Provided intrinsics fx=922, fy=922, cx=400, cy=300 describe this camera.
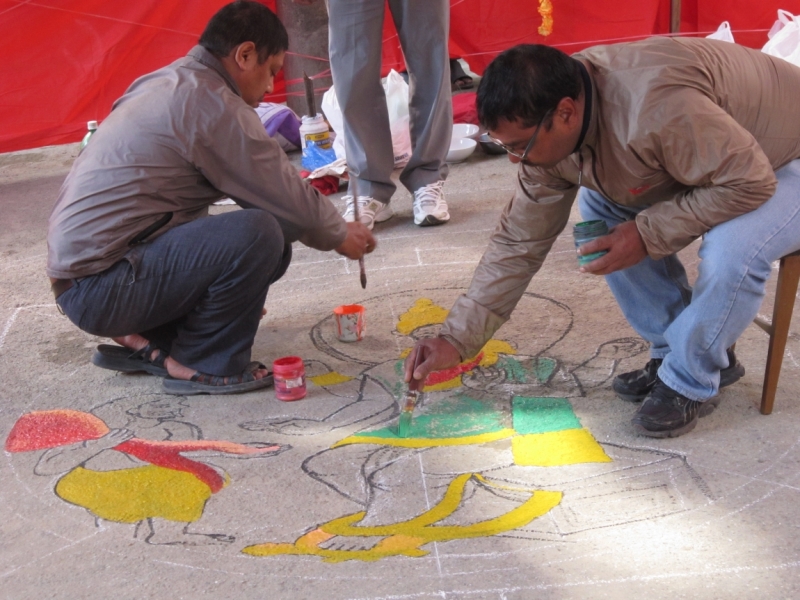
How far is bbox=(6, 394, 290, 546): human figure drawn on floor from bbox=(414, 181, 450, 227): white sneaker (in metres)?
1.89

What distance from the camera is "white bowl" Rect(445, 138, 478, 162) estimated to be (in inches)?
225

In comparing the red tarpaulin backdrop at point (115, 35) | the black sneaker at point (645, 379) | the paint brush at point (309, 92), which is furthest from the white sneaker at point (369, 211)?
the red tarpaulin backdrop at point (115, 35)

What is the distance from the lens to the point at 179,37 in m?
6.71

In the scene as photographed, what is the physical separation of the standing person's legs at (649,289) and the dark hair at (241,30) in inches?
44.7

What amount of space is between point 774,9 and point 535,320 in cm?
472

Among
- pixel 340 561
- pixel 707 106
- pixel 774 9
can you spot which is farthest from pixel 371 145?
pixel 774 9

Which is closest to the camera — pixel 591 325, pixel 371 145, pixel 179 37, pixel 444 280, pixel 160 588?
pixel 160 588

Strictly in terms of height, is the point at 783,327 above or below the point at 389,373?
above

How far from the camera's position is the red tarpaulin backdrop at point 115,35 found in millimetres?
6445

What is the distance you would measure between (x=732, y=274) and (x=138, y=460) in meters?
1.74

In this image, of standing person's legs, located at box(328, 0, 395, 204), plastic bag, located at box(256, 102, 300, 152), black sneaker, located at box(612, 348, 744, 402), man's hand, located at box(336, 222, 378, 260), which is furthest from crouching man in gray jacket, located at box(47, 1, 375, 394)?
plastic bag, located at box(256, 102, 300, 152)

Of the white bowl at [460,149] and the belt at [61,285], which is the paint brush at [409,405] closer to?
the belt at [61,285]

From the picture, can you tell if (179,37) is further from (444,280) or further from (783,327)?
(783,327)

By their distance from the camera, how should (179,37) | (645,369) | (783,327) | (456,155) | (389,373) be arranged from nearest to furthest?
(783,327) < (645,369) < (389,373) < (456,155) < (179,37)
